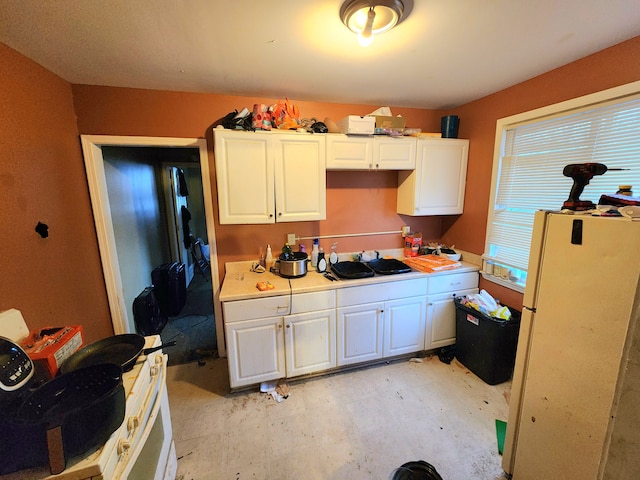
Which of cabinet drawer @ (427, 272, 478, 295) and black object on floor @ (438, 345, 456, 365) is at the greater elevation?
cabinet drawer @ (427, 272, 478, 295)

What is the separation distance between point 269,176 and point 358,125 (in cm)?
87

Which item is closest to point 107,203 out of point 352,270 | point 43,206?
point 43,206

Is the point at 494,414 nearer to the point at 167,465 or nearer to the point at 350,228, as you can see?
the point at 350,228

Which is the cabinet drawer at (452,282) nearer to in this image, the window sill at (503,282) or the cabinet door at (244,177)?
the window sill at (503,282)

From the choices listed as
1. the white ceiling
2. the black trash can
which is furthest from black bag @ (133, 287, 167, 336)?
the black trash can

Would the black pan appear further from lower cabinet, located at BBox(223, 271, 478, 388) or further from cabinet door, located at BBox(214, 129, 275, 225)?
cabinet door, located at BBox(214, 129, 275, 225)

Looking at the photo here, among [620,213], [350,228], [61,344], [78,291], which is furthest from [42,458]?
[350,228]

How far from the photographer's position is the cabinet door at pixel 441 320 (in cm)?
244

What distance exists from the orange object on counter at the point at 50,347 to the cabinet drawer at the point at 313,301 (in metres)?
1.26

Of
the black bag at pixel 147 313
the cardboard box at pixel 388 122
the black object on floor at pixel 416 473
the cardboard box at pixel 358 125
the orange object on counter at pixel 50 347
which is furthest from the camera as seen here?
the black bag at pixel 147 313

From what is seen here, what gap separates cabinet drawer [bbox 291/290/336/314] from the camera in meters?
2.05

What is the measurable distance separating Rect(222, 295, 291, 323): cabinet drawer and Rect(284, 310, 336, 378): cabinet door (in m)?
0.11

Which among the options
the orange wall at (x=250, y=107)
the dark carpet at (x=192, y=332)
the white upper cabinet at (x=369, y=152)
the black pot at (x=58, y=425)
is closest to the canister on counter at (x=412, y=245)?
the orange wall at (x=250, y=107)

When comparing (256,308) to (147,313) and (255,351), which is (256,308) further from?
(147,313)
